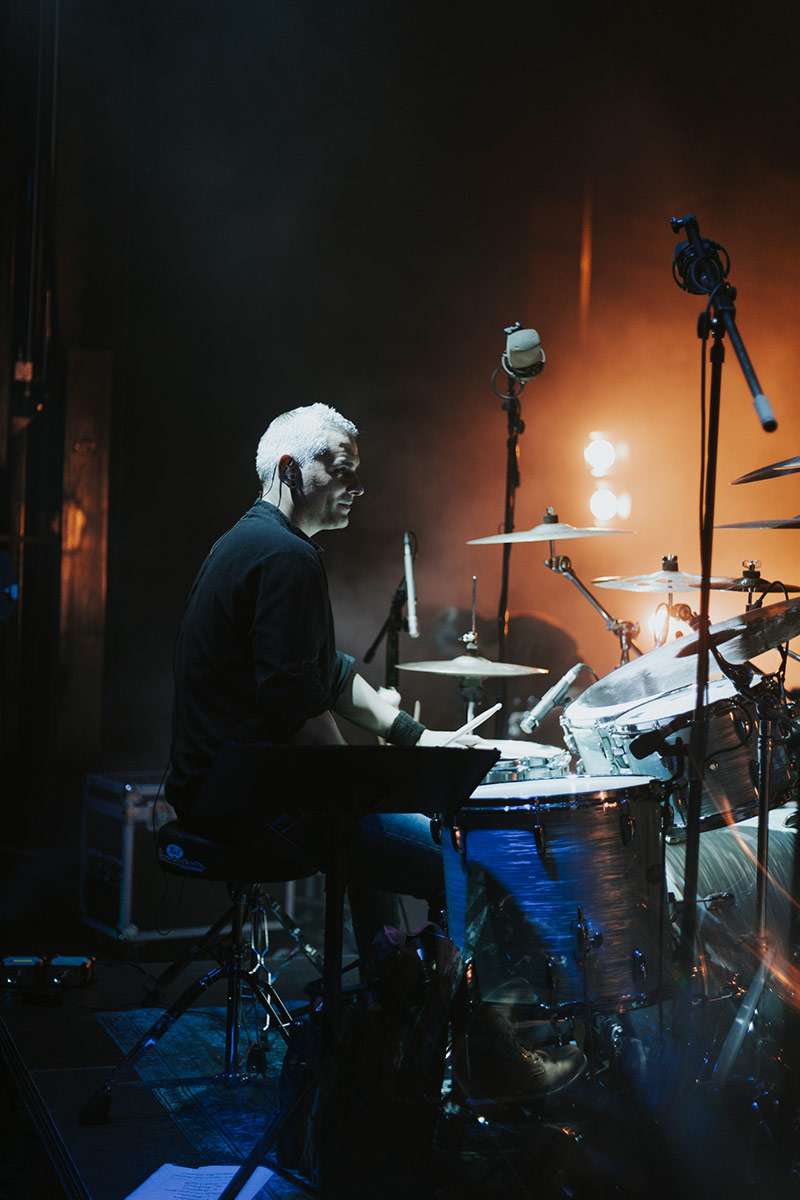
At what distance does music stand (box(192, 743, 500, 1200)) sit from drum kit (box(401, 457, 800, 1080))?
21.4 inches

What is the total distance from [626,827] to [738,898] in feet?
2.50

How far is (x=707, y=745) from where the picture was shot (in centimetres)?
297

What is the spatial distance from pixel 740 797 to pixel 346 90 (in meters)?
4.22

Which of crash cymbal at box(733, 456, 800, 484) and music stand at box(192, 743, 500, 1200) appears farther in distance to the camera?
crash cymbal at box(733, 456, 800, 484)

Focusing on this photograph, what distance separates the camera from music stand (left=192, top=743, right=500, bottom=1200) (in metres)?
1.88

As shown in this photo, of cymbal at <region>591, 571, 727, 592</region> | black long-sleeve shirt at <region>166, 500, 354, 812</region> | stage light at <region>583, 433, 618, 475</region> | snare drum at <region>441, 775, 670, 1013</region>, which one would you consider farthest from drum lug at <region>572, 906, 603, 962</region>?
stage light at <region>583, 433, 618, 475</region>

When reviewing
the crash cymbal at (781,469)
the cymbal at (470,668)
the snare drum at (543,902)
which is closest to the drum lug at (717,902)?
the snare drum at (543,902)

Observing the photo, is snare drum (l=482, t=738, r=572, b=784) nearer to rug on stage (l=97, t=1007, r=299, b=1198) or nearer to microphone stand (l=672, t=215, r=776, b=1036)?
microphone stand (l=672, t=215, r=776, b=1036)

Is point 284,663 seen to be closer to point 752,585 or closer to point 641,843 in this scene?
point 641,843

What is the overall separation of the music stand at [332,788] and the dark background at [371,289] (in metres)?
3.21

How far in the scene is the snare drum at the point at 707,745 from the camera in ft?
9.63

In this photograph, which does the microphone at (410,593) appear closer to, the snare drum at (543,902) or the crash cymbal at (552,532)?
the crash cymbal at (552,532)

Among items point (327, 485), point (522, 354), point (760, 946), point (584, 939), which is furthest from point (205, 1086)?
point (522, 354)

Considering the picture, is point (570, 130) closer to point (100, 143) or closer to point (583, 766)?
point (100, 143)
